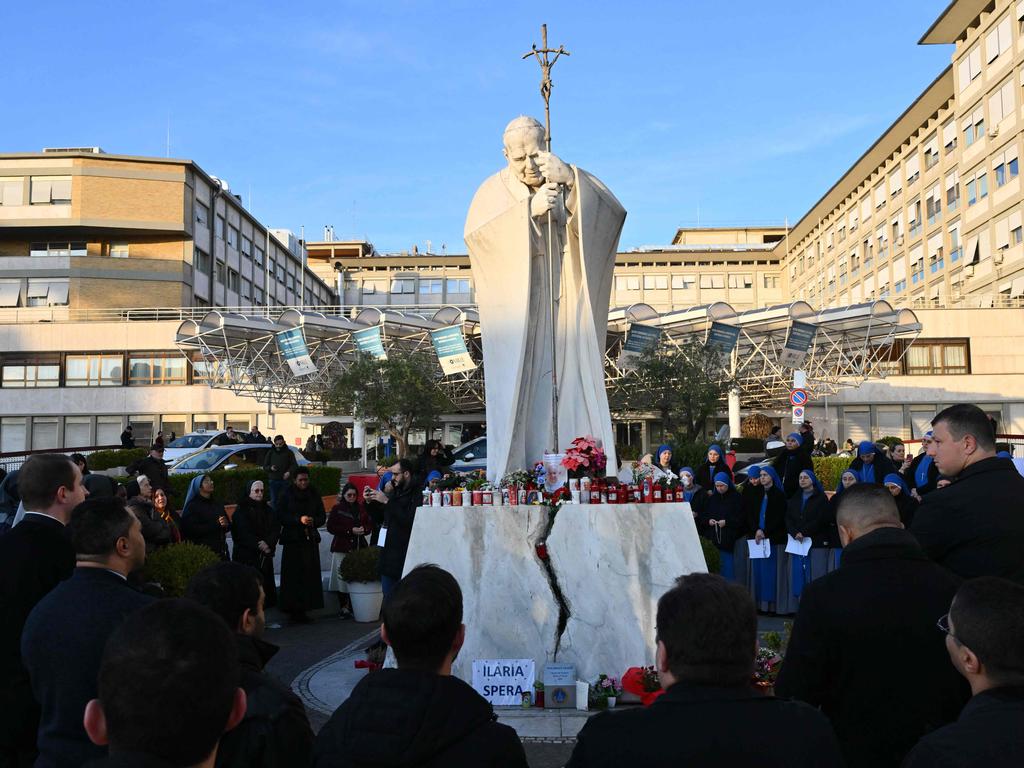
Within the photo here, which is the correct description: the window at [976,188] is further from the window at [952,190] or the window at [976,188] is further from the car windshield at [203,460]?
the car windshield at [203,460]

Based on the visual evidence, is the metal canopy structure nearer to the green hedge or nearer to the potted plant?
the green hedge

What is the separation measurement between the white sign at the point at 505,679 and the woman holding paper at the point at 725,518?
526cm

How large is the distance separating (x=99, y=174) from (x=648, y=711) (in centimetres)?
5725

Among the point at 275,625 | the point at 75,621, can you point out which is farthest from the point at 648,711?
the point at 275,625

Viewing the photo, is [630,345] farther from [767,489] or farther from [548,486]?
[548,486]

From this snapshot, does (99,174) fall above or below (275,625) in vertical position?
above

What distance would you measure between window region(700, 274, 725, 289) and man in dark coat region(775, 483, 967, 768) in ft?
249

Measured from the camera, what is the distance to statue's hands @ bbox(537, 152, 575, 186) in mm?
8219

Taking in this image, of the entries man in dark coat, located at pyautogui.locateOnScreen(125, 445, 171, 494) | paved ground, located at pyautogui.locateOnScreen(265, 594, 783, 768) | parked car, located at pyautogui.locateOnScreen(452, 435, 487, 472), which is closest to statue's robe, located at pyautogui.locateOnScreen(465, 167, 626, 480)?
paved ground, located at pyautogui.locateOnScreen(265, 594, 783, 768)

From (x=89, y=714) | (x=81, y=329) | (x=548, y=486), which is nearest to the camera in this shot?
(x=89, y=714)

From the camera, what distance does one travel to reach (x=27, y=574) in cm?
366

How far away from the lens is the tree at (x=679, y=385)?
37.2m

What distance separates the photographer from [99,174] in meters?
52.1

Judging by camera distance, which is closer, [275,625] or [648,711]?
[648,711]
